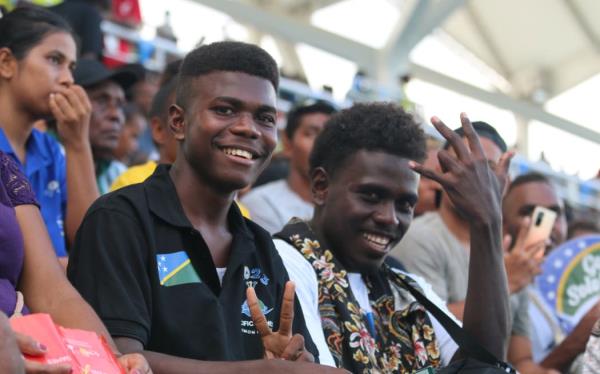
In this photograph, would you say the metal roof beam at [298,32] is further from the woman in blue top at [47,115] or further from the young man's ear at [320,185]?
the young man's ear at [320,185]

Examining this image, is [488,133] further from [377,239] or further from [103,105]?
[103,105]

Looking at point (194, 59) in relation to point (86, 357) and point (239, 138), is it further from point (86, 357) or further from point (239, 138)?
point (86, 357)

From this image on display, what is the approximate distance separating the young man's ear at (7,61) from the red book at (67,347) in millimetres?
2166

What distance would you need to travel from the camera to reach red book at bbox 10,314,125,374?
2209mm

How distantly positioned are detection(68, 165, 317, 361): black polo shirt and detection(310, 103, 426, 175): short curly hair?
825 mm

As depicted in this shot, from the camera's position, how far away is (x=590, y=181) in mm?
10219

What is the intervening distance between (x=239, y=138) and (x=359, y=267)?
28.3 inches

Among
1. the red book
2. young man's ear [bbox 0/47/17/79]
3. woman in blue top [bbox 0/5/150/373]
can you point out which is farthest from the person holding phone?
the red book

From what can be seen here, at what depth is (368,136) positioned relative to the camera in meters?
3.68

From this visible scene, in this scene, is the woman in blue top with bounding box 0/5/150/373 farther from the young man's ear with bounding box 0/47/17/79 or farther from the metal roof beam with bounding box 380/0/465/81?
the metal roof beam with bounding box 380/0/465/81

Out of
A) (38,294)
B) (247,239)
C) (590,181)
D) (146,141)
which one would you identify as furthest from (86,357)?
(590,181)

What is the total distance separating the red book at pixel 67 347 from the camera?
2209 millimetres

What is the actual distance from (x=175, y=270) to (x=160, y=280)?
0.06 meters

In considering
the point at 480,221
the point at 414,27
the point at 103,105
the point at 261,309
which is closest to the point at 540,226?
the point at 480,221
